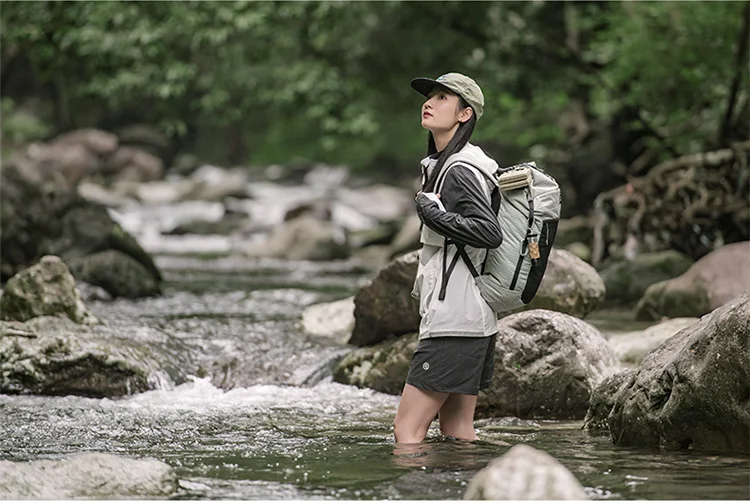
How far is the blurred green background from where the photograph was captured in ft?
50.6

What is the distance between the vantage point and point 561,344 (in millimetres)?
7707

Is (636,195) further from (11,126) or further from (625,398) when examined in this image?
(11,126)

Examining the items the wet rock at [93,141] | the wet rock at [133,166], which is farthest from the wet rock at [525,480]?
the wet rock at [93,141]

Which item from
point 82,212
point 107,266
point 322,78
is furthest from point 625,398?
point 322,78

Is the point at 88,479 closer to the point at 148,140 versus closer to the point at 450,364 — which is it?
the point at 450,364

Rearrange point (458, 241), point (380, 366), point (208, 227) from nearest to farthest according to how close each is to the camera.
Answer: point (458, 241) → point (380, 366) → point (208, 227)

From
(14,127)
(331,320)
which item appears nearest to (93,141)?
(14,127)

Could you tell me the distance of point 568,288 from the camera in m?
9.27

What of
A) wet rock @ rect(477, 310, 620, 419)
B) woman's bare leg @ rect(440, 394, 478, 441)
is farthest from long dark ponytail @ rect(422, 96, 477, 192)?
wet rock @ rect(477, 310, 620, 419)

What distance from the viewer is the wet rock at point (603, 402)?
21.4ft

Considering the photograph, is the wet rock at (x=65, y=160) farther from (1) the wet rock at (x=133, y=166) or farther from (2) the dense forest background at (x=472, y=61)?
(2) the dense forest background at (x=472, y=61)

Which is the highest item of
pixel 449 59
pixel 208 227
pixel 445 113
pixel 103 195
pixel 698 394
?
pixel 449 59

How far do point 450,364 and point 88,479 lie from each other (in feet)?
5.58

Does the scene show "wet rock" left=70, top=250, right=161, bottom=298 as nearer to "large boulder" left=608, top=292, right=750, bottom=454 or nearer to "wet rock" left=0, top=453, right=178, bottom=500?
"large boulder" left=608, top=292, right=750, bottom=454
